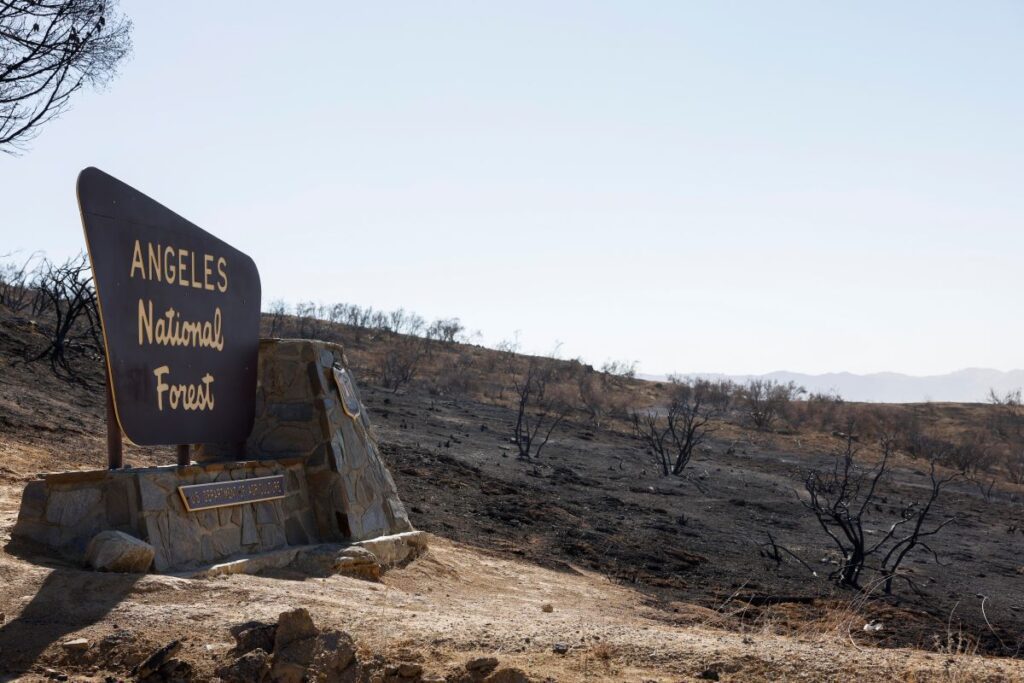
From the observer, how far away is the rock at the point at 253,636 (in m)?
5.47

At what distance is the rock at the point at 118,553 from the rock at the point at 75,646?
101 centimetres

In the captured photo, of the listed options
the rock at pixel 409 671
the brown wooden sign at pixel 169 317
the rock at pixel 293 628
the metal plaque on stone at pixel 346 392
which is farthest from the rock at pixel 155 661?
the metal plaque on stone at pixel 346 392

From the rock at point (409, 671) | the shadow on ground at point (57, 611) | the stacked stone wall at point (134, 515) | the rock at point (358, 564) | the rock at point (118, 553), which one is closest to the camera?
the rock at point (409, 671)

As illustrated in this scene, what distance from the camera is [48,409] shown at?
12.6 m

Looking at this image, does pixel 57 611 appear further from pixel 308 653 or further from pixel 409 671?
pixel 409 671

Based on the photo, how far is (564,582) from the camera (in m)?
9.93

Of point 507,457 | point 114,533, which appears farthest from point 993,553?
point 114,533

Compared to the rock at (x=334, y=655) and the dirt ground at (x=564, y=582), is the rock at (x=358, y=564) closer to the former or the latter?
the dirt ground at (x=564, y=582)

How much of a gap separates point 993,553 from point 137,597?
1177cm

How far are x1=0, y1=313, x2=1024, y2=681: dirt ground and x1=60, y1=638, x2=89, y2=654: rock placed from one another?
83mm

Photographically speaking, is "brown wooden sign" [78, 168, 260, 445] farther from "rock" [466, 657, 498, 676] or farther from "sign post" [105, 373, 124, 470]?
"rock" [466, 657, 498, 676]

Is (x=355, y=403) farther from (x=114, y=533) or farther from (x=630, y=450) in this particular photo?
(x=630, y=450)

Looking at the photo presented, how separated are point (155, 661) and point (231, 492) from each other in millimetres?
2511

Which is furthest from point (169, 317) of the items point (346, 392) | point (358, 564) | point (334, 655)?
point (334, 655)
